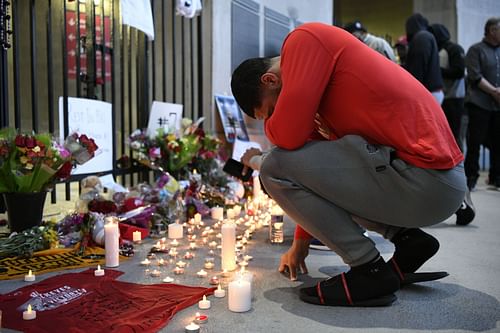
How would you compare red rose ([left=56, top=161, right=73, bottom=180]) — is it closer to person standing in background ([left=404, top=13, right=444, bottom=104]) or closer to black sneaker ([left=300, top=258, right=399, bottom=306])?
black sneaker ([left=300, top=258, right=399, bottom=306])

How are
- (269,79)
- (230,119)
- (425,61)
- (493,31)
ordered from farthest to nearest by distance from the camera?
(230,119)
(493,31)
(425,61)
(269,79)

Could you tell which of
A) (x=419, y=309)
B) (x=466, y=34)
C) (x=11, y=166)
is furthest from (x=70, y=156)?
(x=466, y=34)

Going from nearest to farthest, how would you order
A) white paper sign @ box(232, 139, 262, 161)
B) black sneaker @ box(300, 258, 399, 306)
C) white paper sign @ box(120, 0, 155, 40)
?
black sneaker @ box(300, 258, 399, 306) → white paper sign @ box(120, 0, 155, 40) → white paper sign @ box(232, 139, 262, 161)

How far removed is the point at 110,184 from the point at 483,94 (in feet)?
11.3

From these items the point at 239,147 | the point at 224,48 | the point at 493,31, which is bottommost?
the point at 239,147

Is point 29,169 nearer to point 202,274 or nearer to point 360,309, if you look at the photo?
point 202,274

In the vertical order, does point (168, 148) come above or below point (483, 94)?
below

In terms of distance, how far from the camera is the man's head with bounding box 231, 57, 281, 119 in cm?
164

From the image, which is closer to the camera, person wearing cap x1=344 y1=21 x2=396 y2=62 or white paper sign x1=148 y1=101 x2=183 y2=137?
white paper sign x1=148 y1=101 x2=183 y2=137

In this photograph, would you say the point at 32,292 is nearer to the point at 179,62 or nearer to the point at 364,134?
the point at 364,134

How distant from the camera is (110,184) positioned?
3.33 metres

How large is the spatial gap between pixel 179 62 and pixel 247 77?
303cm

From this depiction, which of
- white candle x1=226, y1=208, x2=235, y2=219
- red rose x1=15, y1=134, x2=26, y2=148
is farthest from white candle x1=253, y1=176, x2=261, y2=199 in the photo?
red rose x1=15, y1=134, x2=26, y2=148

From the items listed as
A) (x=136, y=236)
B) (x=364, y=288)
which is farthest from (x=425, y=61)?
(x=364, y=288)
